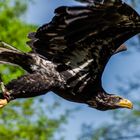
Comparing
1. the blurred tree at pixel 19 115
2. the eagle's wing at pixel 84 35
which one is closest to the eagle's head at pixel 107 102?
the eagle's wing at pixel 84 35

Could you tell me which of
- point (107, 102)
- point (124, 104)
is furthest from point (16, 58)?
point (124, 104)

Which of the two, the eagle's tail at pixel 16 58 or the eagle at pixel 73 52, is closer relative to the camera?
the eagle at pixel 73 52

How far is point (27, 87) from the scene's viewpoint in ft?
22.6

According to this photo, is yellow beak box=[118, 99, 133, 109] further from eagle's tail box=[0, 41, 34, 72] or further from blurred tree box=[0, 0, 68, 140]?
blurred tree box=[0, 0, 68, 140]

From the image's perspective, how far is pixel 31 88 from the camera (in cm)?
689

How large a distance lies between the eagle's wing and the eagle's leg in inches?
10.7

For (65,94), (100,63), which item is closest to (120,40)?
(100,63)

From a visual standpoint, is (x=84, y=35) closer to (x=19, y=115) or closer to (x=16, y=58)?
(x=16, y=58)

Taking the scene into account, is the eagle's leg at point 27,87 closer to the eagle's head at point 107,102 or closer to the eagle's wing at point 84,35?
the eagle's wing at point 84,35

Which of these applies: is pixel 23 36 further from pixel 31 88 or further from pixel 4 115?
pixel 31 88

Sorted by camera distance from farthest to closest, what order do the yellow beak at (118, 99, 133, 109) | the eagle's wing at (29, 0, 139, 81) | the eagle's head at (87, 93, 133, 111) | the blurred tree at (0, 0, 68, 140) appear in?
the blurred tree at (0, 0, 68, 140), the yellow beak at (118, 99, 133, 109), the eagle's head at (87, 93, 133, 111), the eagle's wing at (29, 0, 139, 81)

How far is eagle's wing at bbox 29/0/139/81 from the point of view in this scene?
688 cm

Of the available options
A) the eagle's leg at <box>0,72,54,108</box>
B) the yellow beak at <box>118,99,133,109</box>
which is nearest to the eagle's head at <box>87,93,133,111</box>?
the yellow beak at <box>118,99,133,109</box>

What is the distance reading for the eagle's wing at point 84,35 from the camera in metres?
6.88
